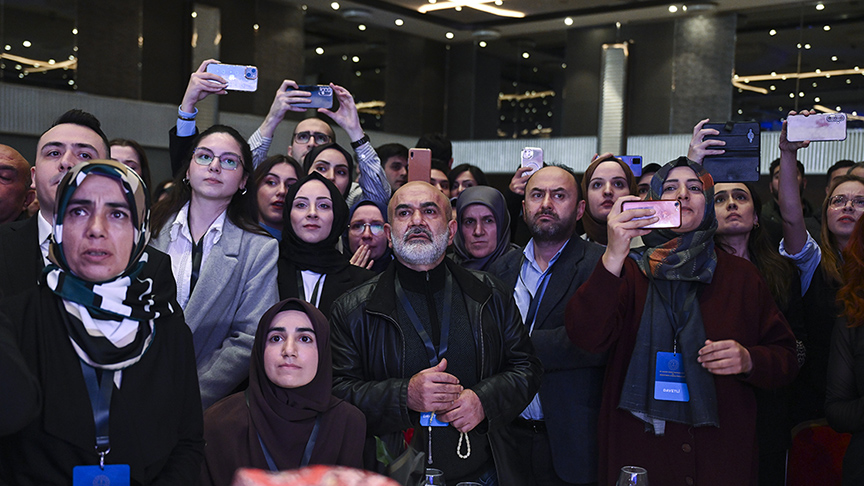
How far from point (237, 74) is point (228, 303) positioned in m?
1.21

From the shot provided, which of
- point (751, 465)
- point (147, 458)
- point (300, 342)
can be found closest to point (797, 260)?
point (751, 465)

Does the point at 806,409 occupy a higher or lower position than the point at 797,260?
lower

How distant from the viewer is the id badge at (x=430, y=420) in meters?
2.60

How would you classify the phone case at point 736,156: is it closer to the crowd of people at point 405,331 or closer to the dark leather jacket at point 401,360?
the crowd of people at point 405,331

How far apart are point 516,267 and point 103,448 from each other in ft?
6.31

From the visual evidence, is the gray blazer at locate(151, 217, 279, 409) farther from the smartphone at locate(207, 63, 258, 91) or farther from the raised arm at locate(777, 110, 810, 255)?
the raised arm at locate(777, 110, 810, 255)

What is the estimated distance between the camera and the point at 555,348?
3.00 metres

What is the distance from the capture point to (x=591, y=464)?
299 centimetres

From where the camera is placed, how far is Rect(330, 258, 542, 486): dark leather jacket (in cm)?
260

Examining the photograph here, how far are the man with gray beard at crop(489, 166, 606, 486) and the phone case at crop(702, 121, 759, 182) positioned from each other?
60cm

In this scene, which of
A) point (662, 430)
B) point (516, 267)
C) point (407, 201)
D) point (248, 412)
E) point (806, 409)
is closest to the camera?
point (248, 412)

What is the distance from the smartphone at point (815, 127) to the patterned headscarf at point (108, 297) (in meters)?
2.66

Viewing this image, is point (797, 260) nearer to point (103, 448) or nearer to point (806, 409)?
point (806, 409)

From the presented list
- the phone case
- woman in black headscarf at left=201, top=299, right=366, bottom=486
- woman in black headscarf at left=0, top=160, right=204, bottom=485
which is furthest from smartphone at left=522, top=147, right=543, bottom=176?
woman in black headscarf at left=0, top=160, right=204, bottom=485
